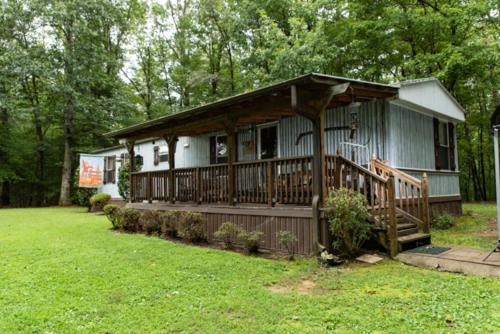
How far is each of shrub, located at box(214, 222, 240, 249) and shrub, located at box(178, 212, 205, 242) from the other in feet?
2.77

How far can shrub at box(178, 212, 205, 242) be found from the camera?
7.92 metres

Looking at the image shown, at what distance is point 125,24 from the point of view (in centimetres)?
2469

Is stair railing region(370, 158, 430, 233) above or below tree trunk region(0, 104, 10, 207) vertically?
below

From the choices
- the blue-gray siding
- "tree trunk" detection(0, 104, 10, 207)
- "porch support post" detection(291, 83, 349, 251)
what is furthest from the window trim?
"tree trunk" detection(0, 104, 10, 207)

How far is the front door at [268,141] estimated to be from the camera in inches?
419

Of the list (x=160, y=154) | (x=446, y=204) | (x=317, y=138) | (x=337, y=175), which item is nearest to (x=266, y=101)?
(x=317, y=138)

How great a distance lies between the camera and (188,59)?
25.8m

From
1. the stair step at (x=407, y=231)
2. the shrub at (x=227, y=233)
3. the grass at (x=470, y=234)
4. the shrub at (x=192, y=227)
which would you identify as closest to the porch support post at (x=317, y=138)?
the stair step at (x=407, y=231)

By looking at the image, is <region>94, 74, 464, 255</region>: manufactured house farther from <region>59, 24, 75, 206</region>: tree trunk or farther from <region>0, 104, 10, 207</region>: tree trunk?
<region>0, 104, 10, 207</region>: tree trunk

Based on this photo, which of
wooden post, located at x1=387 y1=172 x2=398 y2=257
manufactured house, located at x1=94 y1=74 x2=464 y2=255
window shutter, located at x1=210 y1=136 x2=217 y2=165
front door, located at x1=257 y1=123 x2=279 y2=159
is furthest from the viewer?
window shutter, located at x1=210 y1=136 x2=217 y2=165

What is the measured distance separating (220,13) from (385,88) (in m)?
18.7

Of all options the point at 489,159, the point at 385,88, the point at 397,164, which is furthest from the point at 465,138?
the point at 385,88

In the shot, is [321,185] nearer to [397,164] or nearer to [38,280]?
[397,164]

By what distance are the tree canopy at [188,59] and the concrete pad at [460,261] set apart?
978cm
